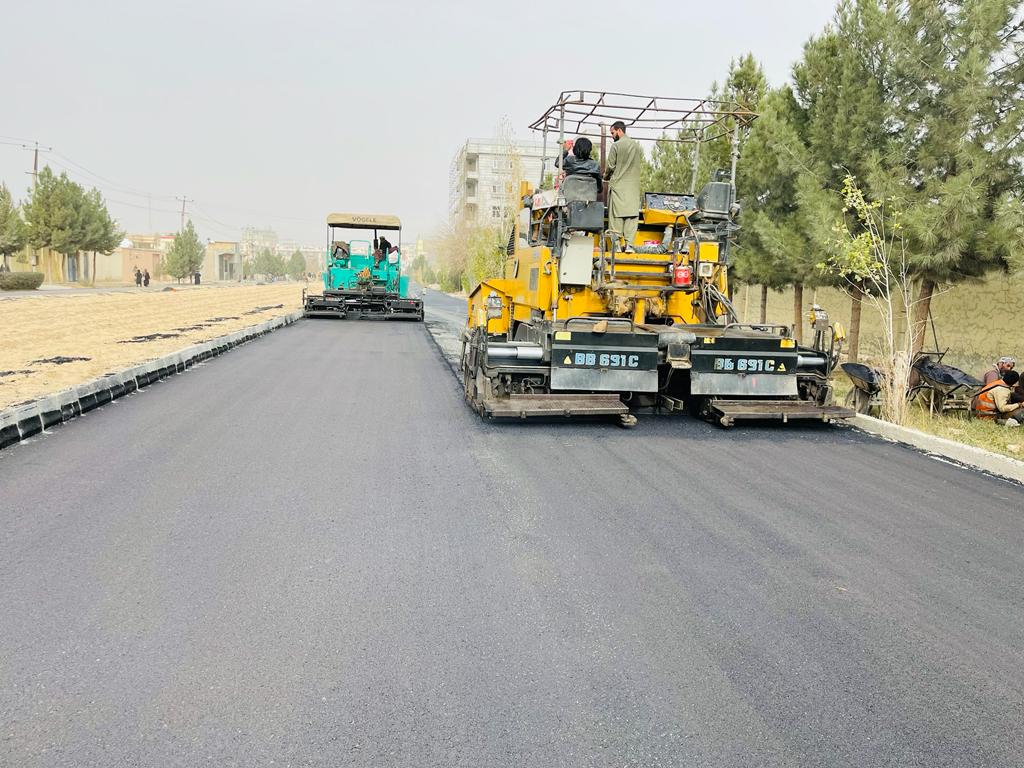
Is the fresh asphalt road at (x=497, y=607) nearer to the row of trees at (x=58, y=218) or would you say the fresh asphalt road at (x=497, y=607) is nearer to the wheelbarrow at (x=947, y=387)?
the wheelbarrow at (x=947, y=387)

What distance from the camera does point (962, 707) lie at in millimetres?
3008

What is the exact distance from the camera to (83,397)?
27.3 feet

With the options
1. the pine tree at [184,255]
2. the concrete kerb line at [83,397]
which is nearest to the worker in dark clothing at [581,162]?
the concrete kerb line at [83,397]

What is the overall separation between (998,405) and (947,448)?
2234mm

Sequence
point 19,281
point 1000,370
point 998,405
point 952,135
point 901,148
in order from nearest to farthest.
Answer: point 998,405, point 1000,370, point 952,135, point 901,148, point 19,281

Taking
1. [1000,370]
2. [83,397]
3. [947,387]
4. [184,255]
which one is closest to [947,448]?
[947,387]

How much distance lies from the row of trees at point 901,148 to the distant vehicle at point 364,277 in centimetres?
1411

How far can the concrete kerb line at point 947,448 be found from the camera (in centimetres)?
674

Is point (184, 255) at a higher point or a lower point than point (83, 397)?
higher

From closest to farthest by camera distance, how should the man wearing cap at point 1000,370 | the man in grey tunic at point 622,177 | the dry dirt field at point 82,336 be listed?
the man in grey tunic at point 622,177, the man wearing cap at point 1000,370, the dry dirt field at point 82,336

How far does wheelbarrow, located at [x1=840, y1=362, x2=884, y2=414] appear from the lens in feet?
30.4

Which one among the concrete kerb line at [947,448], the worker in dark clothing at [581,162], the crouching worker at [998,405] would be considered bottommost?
the concrete kerb line at [947,448]

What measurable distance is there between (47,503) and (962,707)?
17.4ft

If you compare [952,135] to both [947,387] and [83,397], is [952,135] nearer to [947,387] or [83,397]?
[947,387]
